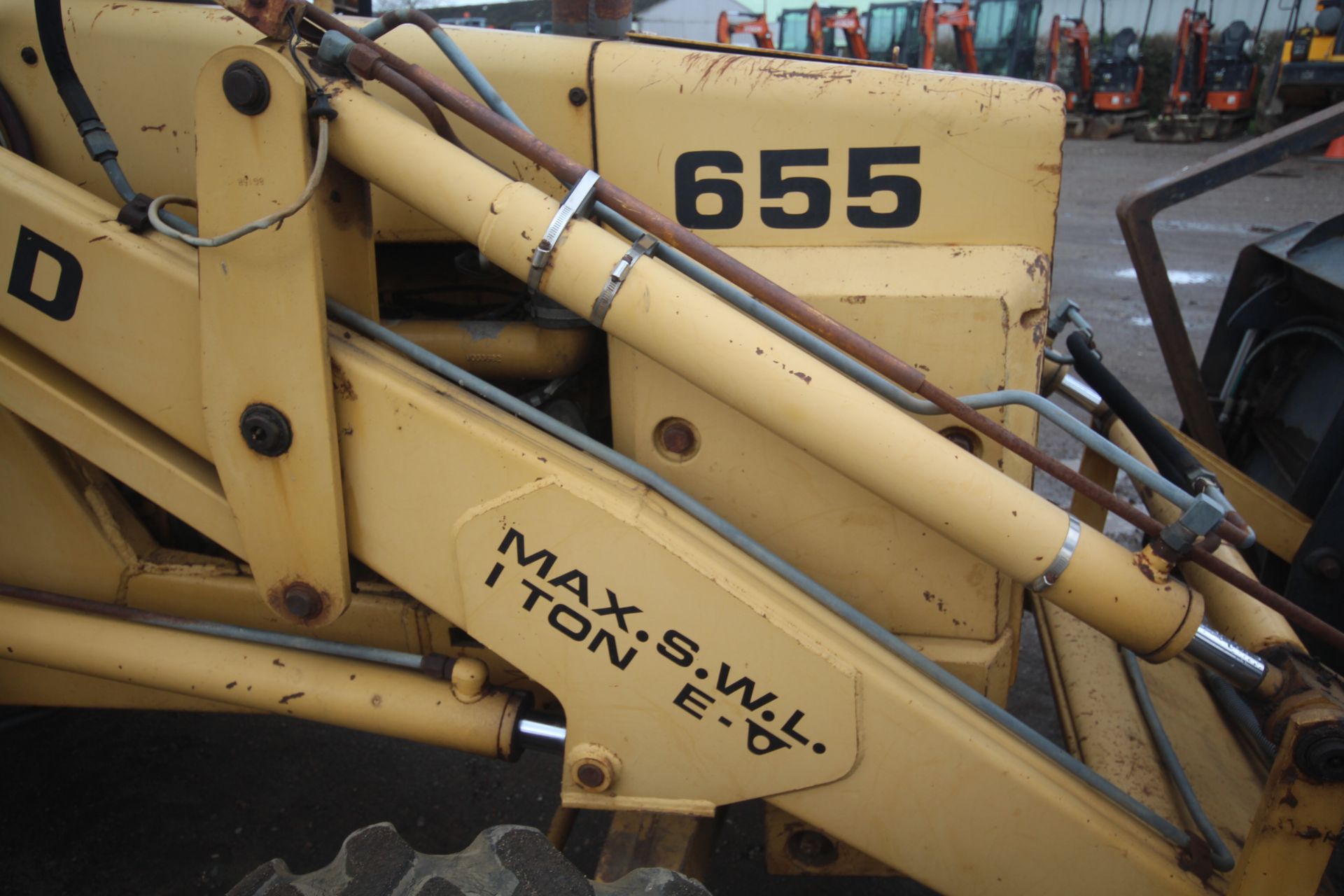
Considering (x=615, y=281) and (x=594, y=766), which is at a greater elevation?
(x=615, y=281)

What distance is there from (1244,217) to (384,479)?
9.69 metres

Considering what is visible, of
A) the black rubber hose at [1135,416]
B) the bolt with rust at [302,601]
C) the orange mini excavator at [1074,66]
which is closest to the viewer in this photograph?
the bolt with rust at [302,601]

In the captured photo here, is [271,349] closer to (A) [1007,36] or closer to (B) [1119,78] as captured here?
(B) [1119,78]

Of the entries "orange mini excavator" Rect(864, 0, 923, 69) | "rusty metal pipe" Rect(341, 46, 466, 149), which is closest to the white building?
"orange mini excavator" Rect(864, 0, 923, 69)

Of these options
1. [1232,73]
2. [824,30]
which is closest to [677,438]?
[1232,73]

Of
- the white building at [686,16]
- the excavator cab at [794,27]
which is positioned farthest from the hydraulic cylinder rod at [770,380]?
the white building at [686,16]

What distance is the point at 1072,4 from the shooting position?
17516mm

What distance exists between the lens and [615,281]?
1.29 metres

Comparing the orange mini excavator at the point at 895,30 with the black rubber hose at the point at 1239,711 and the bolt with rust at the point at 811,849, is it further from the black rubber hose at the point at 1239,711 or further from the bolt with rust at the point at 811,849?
the bolt with rust at the point at 811,849

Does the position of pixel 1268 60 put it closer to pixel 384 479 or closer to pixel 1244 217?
pixel 1244 217

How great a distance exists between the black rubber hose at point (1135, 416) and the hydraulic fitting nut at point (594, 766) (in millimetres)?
1168

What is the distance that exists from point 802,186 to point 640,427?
461 mm

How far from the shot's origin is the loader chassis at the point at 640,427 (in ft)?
4.33

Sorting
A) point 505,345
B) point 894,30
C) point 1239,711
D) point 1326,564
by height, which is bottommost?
point 894,30
